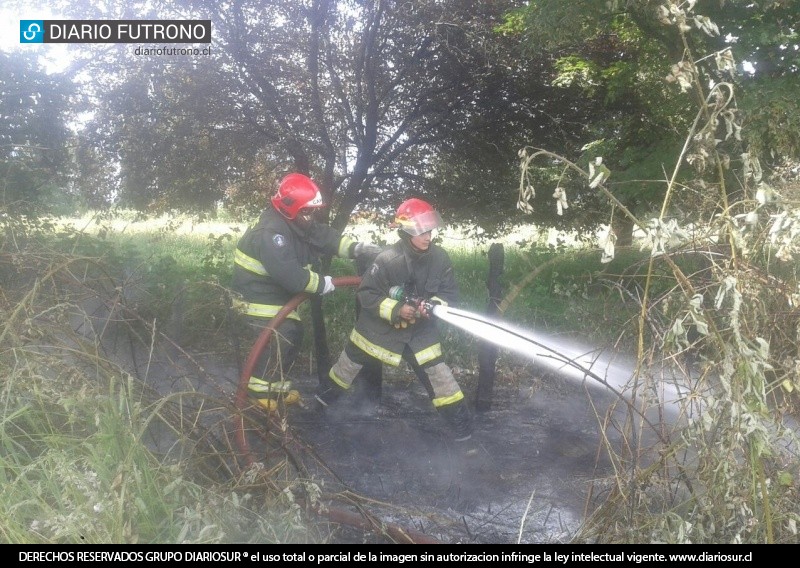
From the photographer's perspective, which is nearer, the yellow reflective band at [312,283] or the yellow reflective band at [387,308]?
the yellow reflective band at [387,308]

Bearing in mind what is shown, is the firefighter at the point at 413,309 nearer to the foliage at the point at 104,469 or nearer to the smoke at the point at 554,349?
the smoke at the point at 554,349

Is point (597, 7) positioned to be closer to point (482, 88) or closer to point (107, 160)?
point (482, 88)

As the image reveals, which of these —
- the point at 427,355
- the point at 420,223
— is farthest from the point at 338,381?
the point at 420,223

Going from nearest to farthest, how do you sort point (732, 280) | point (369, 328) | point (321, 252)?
point (732, 280) → point (369, 328) → point (321, 252)

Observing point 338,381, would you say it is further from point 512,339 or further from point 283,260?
point 512,339

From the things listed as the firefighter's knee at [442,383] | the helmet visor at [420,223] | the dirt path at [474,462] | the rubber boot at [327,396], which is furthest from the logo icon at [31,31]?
the firefighter's knee at [442,383]

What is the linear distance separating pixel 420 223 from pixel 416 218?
4cm

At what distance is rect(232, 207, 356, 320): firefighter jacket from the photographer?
470cm

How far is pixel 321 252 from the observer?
17.4 ft

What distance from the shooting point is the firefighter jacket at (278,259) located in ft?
15.4

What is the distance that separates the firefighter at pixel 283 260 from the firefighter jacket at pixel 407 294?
0.35m

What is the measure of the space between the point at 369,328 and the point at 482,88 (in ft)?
10.8

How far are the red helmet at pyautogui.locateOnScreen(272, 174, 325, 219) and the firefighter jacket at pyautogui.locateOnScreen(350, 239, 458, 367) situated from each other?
0.64 meters
